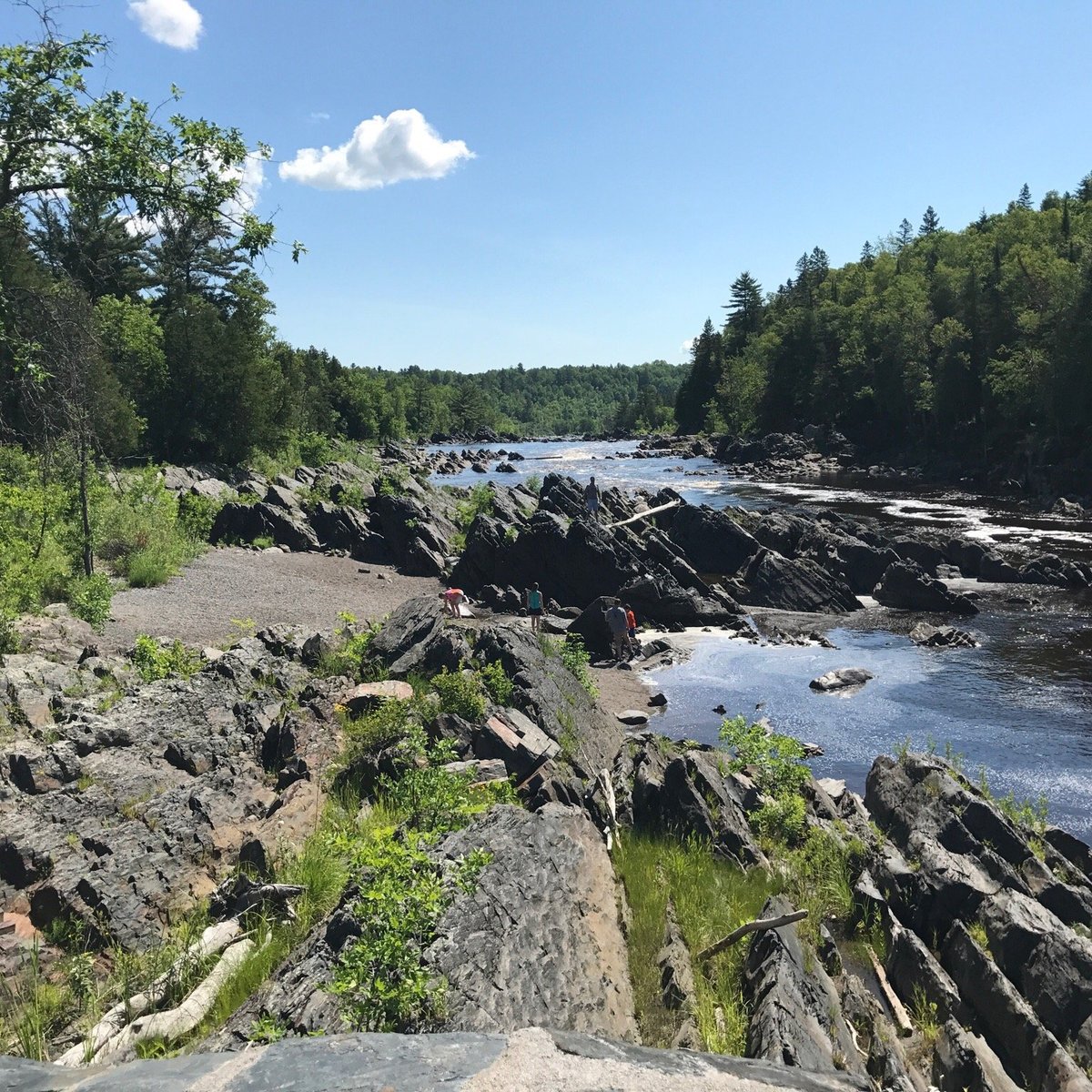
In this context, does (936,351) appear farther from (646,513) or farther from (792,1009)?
(792,1009)

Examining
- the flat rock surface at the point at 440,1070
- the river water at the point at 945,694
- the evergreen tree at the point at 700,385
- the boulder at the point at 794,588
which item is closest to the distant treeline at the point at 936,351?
the evergreen tree at the point at 700,385

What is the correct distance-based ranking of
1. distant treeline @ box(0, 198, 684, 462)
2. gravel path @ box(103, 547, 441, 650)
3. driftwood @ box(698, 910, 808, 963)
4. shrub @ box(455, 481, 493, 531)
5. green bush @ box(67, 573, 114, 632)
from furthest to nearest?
shrub @ box(455, 481, 493, 531)
gravel path @ box(103, 547, 441, 650)
green bush @ box(67, 573, 114, 632)
distant treeline @ box(0, 198, 684, 462)
driftwood @ box(698, 910, 808, 963)

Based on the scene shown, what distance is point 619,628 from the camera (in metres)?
25.2

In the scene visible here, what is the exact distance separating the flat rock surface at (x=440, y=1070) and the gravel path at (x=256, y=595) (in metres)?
14.6

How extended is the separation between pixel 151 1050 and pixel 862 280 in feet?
446

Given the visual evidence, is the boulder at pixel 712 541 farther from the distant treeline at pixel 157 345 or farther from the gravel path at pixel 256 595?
the distant treeline at pixel 157 345

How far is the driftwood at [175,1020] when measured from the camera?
5.84 meters

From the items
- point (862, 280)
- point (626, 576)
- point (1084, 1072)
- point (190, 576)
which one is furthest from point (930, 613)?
point (862, 280)

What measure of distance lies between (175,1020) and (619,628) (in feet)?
65.0

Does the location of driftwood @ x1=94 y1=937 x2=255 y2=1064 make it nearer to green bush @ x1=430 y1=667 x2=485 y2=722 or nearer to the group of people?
green bush @ x1=430 y1=667 x2=485 y2=722

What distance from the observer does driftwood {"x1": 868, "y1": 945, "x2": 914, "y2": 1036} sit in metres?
7.82

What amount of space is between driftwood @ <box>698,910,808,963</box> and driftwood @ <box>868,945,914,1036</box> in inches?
61.2

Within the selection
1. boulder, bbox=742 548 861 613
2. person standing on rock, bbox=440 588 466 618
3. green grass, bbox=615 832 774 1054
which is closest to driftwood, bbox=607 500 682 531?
boulder, bbox=742 548 861 613

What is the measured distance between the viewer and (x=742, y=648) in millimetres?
26172
